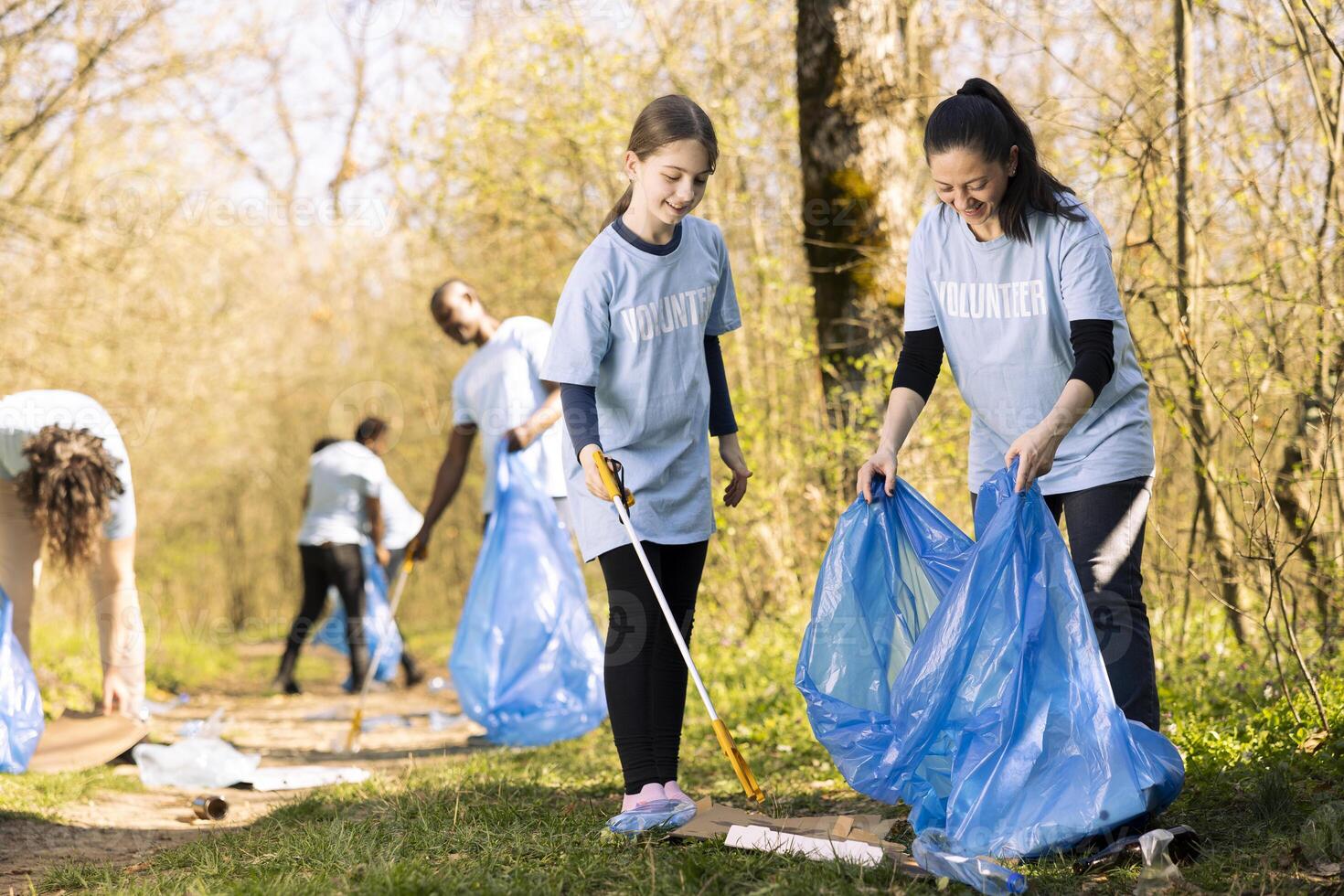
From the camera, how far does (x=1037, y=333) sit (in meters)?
2.71

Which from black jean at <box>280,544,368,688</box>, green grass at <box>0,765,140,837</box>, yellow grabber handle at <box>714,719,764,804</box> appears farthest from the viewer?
black jean at <box>280,544,368,688</box>

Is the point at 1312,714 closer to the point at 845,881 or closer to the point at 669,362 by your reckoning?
the point at 845,881

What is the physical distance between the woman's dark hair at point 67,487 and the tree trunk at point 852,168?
2805 millimetres

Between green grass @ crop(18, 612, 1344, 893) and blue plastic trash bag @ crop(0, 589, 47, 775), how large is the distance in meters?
0.18

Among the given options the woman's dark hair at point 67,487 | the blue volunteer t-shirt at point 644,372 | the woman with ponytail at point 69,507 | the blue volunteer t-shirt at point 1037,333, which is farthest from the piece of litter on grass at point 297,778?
the blue volunteer t-shirt at point 1037,333

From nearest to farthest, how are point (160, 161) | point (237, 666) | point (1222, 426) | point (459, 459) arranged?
point (1222, 426) < point (459, 459) < point (237, 666) < point (160, 161)

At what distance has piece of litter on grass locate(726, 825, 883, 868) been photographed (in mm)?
2467

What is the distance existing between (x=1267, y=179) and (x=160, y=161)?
834cm

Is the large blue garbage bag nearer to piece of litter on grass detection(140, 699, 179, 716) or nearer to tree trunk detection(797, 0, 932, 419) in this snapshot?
tree trunk detection(797, 0, 932, 419)

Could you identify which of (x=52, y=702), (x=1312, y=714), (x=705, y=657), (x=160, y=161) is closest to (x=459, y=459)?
(x=705, y=657)

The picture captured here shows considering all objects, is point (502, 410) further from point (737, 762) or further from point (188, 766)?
point (737, 762)

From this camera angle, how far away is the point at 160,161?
9.89 m

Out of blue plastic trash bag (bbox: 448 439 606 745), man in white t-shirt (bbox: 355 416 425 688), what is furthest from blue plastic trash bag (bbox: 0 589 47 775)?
Answer: man in white t-shirt (bbox: 355 416 425 688)

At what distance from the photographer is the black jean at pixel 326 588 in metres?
7.18
